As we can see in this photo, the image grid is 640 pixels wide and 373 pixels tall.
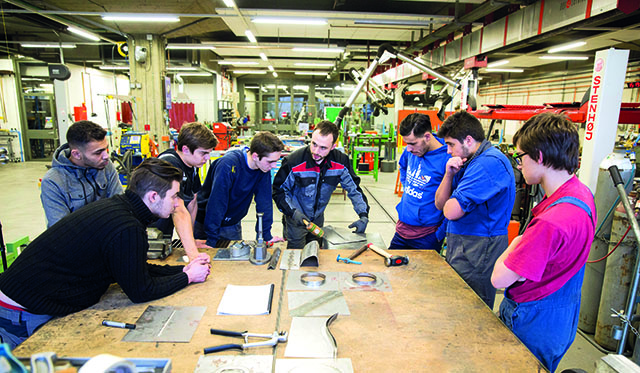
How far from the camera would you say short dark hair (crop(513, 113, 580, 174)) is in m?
1.17

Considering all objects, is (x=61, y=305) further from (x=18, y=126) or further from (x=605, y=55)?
(x=18, y=126)

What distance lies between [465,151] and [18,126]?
12484 millimetres

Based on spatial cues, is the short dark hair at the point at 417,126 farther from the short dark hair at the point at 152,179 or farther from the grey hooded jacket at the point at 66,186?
the grey hooded jacket at the point at 66,186

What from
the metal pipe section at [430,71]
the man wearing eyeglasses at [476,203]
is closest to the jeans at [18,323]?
the man wearing eyeglasses at [476,203]

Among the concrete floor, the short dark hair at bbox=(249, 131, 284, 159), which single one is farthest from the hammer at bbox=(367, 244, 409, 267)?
the concrete floor

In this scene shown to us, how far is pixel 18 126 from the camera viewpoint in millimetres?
10164

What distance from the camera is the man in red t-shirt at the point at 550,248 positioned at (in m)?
1.12

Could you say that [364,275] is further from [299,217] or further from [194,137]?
[194,137]

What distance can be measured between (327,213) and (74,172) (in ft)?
12.8

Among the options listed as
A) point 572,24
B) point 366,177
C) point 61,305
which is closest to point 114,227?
point 61,305

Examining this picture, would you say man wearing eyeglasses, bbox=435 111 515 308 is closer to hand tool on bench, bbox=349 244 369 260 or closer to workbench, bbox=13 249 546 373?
workbench, bbox=13 249 546 373

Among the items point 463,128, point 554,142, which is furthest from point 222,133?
point 554,142

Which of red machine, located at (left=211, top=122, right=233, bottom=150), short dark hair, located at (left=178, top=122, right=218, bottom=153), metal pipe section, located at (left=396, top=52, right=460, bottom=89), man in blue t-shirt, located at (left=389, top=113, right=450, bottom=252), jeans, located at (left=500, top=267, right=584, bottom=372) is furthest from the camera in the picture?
red machine, located at (left=211, top=122, right=233, bottom=150)

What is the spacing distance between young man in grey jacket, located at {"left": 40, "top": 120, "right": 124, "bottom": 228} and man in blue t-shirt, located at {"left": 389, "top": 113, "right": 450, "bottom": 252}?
169 centimetres
